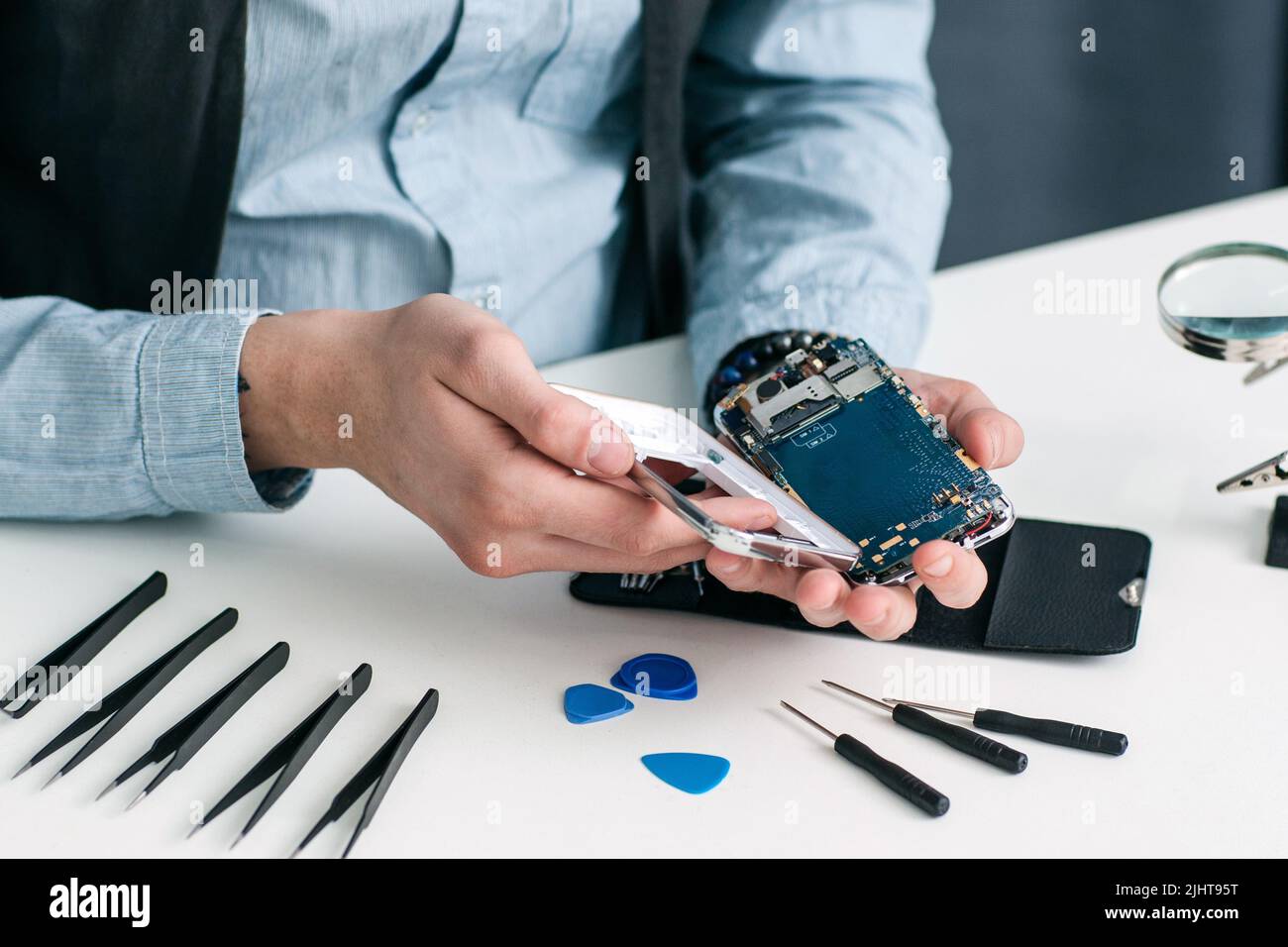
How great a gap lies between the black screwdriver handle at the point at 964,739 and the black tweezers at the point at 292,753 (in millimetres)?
354

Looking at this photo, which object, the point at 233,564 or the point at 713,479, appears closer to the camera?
the point at 713,479

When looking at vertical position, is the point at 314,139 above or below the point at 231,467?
above

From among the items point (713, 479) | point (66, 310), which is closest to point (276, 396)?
point (66, 310)

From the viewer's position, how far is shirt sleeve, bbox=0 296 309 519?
888 millimetres

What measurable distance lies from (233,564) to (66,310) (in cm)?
25

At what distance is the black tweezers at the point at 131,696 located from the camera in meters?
0.73

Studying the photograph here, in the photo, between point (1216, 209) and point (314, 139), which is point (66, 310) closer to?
point (314, 139)

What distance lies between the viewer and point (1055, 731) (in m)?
0.73

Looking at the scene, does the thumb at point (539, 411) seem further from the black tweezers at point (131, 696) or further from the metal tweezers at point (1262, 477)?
the metal tweezers at point (1262, 477)

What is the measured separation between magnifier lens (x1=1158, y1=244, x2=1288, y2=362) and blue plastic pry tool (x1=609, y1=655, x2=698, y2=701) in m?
0.46

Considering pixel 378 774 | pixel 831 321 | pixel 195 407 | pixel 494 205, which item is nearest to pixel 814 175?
pixel 831 321

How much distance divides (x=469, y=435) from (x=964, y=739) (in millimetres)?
362

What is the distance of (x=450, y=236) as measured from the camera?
1175mm

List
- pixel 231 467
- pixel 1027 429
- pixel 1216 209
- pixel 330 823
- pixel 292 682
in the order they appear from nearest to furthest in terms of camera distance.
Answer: pixel 330 823 < pixel 292 682 < pixel 231 467 < pixel 1027 429 < pixel 1216 209
